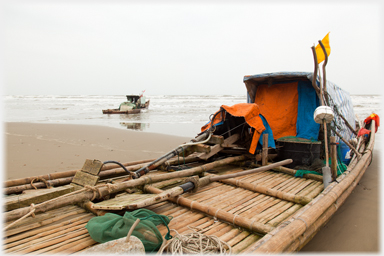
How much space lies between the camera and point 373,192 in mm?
4793

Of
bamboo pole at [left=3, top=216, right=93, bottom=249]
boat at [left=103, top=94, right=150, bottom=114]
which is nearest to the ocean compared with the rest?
boat at [left=103, top=94, right=150, bottom=114]

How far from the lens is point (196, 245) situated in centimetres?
206

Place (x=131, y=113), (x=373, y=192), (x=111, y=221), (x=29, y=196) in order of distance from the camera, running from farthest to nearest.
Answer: (x=131, y=113), (x=373, y=192), (x=29, y=196), (x=111, y=221)

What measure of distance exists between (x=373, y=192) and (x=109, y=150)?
7.46 metres

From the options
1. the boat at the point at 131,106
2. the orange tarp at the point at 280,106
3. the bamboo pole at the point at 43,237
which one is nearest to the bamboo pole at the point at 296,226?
the bamboo pole at the point at 43,237

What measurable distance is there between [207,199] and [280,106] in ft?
13.0

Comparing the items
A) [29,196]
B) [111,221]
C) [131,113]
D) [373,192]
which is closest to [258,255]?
[111,221]

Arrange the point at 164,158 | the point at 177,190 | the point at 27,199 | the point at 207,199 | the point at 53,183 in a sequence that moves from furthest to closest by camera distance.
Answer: the point at 164,158 < the point at 53,183 < the point at 207,199 < the point at 177,190 < the point at 27,199

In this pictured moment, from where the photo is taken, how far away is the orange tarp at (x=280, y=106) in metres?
6.07

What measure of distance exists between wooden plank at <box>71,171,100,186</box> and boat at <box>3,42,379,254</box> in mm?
16

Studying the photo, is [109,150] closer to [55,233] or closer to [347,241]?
[55,233]

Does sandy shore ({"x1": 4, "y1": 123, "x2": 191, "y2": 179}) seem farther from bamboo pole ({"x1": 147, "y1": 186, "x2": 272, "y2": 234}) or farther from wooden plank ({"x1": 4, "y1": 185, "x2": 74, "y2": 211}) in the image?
bamboo pole ({"x1": 147, "y1": 186, "x2": 272, "y2": 234})

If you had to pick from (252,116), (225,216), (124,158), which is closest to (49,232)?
(225,216)

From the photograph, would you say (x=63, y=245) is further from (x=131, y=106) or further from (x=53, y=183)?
(x=131, y=106)
